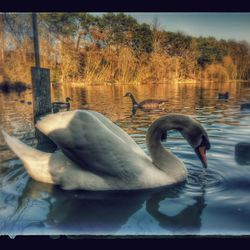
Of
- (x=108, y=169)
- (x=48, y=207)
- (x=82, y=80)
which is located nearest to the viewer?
(x=48, y=207)

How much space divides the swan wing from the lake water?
0.20 m

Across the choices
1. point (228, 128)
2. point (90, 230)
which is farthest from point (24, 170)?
point (228, 128)

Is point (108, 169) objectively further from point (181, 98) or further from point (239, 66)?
point (239, 66)

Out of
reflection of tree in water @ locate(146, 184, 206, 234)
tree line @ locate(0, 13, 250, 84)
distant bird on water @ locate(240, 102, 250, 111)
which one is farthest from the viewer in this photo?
distant bird on water @ locate(240, 102, 250, 111)

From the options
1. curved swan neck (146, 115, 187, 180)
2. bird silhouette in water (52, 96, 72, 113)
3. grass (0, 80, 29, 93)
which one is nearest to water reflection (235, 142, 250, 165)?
curved swan neck (146, 115, 187, 180)

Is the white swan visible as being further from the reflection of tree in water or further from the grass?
the grass

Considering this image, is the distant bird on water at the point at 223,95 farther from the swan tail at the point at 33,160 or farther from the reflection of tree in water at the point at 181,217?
the swan tail at the point at 33,160

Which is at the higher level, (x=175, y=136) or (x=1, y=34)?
(x=1, y=34)

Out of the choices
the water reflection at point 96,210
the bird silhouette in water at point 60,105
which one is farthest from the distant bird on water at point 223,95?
the bird silhouette in water at point 60,105

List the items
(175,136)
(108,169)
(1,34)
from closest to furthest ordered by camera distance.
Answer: (108,169), (1,34), (175,136)

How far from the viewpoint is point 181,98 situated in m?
2.82

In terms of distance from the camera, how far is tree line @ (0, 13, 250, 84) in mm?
2471

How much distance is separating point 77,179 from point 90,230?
52 cm

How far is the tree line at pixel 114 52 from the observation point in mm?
2471
